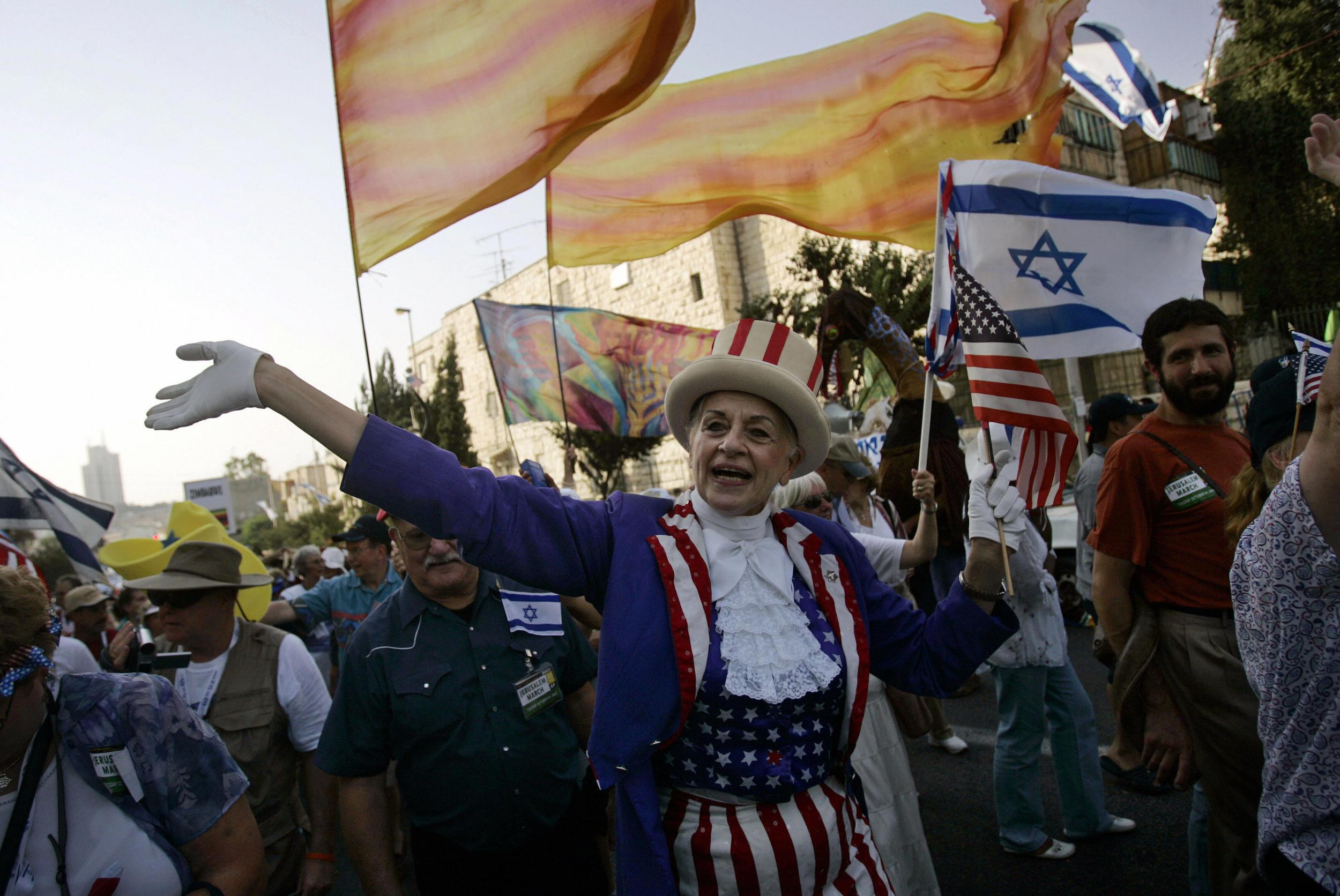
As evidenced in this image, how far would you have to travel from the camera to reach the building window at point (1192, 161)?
23.3 m

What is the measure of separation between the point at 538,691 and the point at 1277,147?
28.8 meters

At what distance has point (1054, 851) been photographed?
4.11 meters

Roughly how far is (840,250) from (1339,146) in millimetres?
15605

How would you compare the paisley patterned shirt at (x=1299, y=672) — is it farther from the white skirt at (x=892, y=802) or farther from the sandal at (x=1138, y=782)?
the sandal at (x=1138, y=782)

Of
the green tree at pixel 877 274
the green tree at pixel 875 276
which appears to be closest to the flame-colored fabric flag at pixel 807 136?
the green tree at pixel 875 276

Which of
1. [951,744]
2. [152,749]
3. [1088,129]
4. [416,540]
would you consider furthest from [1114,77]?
[152,749]

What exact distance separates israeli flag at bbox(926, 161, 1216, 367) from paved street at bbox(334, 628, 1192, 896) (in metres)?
2.32

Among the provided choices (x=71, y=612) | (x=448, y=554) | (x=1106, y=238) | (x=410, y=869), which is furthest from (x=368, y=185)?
(x=71, y=612)

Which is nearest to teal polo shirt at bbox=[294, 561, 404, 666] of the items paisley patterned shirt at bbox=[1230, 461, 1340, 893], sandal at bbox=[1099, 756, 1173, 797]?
sandal at bbox=[1099, 756, 1173, 797]

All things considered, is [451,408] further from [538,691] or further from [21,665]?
[21,665]

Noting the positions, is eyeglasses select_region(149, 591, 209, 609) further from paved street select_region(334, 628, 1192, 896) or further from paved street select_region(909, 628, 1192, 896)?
paved street select_region(909, 628, 1192, 896)

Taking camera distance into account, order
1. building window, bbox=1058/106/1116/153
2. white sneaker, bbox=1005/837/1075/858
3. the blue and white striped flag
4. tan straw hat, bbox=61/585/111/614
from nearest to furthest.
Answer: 1. white sneaker, bbox=1005/837/1075/858
2. the blue and white striped flag
3. tan straw hat, bbox=61/585/111/614
4. building window, bbox=1058/106/1116/153

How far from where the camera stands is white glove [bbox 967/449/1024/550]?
2.30 m

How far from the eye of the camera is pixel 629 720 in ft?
6.16
